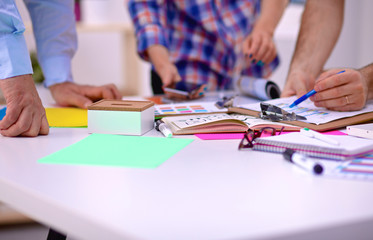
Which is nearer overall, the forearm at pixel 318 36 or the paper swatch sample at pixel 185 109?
the paper swatch sample at pixel 185 109

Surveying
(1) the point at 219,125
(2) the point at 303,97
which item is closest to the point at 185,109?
(1) the point at 219,125

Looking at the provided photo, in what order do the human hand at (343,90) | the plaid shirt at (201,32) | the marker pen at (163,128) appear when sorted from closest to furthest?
the marker pen at (163,128) < the human hand at (343,90) < the plaid shirt at (201,32)

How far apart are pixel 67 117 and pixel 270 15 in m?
0.83

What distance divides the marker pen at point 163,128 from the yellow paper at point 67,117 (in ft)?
0.59

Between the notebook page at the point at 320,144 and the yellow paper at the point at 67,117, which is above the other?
the notebook page at the point at 320,144

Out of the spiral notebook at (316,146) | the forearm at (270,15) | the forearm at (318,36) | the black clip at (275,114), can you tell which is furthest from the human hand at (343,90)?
the forearm at (270,15)

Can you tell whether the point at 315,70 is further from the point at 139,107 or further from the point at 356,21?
the point at 356,21

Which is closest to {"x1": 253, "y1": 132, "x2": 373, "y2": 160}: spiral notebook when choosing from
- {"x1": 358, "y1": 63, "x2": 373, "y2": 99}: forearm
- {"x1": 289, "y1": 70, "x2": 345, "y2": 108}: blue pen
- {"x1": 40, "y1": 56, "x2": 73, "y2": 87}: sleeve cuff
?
{"x1": 289, "y1": 70, "x2": 345, "y2": 108}: blue pen

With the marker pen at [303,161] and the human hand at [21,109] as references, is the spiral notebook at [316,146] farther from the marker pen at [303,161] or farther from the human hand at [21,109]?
the human hand at [21,109]

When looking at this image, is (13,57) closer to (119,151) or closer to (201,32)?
(119,151)

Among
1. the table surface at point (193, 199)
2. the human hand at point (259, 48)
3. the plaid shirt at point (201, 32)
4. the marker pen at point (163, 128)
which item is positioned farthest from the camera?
the plaid shirt at point (201, 32)

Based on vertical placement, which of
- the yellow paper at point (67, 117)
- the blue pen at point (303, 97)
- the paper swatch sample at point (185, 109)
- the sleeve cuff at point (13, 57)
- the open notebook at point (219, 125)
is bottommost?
the yellow paper at point (67, 117)

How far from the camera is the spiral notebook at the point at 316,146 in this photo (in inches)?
24.9

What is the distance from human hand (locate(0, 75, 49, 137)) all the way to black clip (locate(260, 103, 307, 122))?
1.65ft
